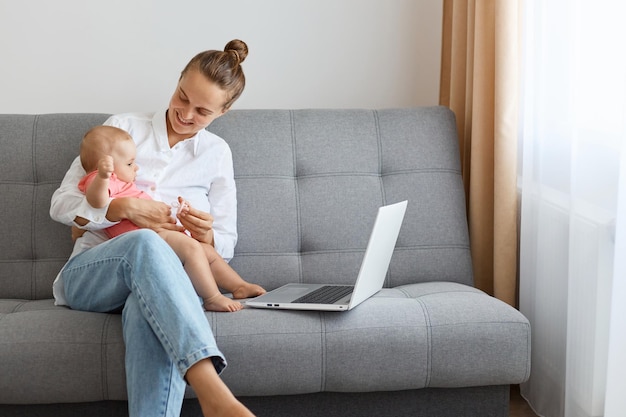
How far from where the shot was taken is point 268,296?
2.10 metres

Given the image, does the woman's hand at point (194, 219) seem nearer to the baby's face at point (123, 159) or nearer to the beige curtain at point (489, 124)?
the baby's face at point (123, 159)

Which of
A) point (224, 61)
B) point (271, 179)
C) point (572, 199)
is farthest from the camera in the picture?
point (271, 179)

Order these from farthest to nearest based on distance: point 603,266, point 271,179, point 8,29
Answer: point 8,29
point 271,179
point 603,266

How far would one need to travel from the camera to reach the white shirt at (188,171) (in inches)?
88.7

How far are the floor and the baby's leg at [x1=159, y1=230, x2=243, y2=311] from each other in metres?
0.90

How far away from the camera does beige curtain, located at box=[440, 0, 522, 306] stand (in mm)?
2395

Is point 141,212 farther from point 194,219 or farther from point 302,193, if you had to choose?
point 302,193

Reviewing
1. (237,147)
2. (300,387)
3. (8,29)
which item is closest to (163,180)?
(237,147)

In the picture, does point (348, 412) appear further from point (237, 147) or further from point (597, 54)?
point (597, 54)

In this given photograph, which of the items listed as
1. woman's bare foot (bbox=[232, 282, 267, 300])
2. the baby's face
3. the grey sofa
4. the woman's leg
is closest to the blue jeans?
the woman's leg

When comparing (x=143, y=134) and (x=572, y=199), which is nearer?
(x=572, y=199)

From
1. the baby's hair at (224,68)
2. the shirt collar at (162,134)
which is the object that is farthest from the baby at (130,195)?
the baby's hair at (224,68)

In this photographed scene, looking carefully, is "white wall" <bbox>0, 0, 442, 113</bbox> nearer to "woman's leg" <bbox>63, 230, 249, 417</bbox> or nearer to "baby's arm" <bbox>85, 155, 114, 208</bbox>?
"baby's arm" <bbox>85, 155, 114, 208</bbox>

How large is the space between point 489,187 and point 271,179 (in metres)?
0.70
